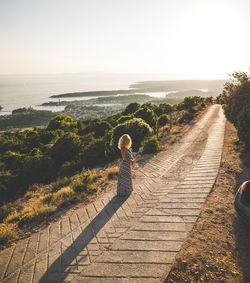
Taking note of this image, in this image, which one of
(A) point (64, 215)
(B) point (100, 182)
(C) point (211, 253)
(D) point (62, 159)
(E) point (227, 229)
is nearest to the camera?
(C) point (211, 253)

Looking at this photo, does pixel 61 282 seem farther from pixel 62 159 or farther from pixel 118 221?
pixel 62 159

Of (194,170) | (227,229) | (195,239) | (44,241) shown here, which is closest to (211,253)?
(195,239)

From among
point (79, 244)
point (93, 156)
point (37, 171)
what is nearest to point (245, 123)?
point (79, 244)

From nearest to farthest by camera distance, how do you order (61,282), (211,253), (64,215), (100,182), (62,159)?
(61,282)
(211,253)
(64,215)
(100,182)
(62,159)

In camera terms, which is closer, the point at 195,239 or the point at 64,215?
the point at 195,239

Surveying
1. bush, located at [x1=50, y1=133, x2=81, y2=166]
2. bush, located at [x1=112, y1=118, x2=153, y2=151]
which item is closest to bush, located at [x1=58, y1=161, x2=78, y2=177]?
bush, located at [x1=50, y1=133, x2=81, y2=166]

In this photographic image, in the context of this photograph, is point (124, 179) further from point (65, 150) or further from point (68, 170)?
point (65, 150)

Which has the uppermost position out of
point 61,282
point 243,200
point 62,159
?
point 243,200

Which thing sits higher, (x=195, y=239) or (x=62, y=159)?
(x=195, y=239)

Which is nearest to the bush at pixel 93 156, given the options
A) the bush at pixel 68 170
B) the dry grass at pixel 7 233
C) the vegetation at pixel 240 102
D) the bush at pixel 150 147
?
the bush at pixel 68 170

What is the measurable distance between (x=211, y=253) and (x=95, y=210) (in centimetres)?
325

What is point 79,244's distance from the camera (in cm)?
393

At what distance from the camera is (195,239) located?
388 cm

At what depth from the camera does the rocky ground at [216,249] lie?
3125 millimetres
